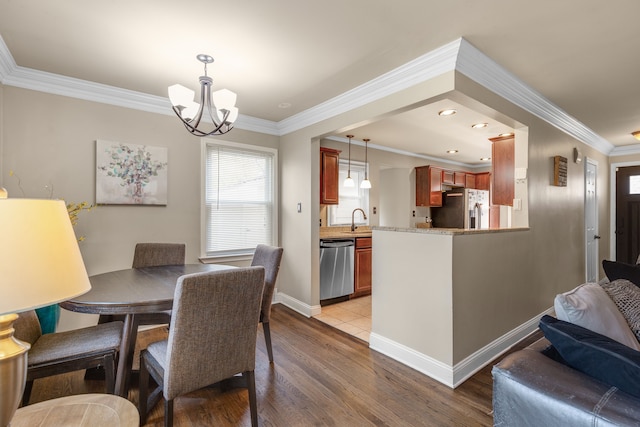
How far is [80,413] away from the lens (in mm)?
1011

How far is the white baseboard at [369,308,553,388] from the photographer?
2.19 meters

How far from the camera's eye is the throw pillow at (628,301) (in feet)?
Result: 5.24

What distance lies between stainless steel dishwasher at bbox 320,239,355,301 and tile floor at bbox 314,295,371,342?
0.17m

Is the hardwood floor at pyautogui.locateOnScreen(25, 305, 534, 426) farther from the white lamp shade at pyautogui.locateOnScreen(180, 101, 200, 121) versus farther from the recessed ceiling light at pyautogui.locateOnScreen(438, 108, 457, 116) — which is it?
the recessed ceiling light at pyautogui.locateOnScreen(438, 108, 457, 116)

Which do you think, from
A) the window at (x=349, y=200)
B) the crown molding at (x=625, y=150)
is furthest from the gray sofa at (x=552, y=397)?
the crown molding at (x=625, y=150)

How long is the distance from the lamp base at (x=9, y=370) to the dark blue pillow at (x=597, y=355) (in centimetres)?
166

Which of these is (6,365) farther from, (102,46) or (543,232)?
(543,232)

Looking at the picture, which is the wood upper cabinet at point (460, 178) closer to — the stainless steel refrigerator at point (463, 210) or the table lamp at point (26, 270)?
the stainless steel refrigerator at point (463, 210)

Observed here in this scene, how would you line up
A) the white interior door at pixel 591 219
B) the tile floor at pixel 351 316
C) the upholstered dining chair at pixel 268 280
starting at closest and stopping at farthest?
the upholstered dining chair at pixel 268 280 < the tile floor at pixel 351 316 < the white interior door at pixel 591 219

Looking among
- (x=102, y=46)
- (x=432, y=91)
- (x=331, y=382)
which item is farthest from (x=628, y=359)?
(x=102, y=46)

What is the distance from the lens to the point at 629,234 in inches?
198

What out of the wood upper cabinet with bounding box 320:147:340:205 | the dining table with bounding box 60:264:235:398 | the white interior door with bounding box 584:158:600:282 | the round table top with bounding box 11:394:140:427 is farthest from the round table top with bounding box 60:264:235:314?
the white interior door with bounding box 584:158:600:282

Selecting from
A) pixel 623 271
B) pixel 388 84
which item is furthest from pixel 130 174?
pixel 623 271

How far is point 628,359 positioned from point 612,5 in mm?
1923
